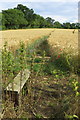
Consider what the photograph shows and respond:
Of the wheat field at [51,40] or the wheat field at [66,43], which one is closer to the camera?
the wheat field at [66,43]

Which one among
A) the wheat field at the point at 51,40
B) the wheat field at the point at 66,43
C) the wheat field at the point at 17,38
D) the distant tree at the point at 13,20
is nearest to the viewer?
the wheat field at the point at 66,43

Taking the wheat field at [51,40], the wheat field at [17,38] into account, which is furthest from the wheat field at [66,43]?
the wheat field at [17,38]

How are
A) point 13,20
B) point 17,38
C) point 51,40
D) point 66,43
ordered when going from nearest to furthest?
point 66,43 < point 51,40 < point 17,38 < point 13,20

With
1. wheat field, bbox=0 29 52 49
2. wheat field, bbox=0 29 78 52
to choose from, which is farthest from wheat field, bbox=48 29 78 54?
wheat field, bbox=0 29 52 49

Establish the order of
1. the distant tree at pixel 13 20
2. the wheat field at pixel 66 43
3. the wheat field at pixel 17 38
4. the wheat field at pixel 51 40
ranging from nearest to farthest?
the wheat field at pixel 66 43 < the wheat field at pixel 51 40 < the wheat field at pixel 17 38 < the distant tree at pixel 13 20

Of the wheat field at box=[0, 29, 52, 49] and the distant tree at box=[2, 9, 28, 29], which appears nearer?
the wheat field at box=[0, 29, 52, 49]

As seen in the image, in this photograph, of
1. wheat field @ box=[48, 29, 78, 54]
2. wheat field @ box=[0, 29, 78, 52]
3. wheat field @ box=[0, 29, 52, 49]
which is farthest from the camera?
wheat field @ box=[0, 29, 52, 49]

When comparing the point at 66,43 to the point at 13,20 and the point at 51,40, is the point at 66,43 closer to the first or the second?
the point at 51,40

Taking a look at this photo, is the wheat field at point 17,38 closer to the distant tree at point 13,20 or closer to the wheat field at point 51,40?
the wheat field at point 51,40

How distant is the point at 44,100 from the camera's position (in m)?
3.06

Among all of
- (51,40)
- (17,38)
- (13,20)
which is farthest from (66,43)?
(13,20)

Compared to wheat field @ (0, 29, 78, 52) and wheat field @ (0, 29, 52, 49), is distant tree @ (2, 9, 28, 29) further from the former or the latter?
wheat field @ (0, 29, 78, 52)

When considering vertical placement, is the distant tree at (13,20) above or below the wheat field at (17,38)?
above

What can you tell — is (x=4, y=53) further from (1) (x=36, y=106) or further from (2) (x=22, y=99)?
(1) (x=36, y=106)
